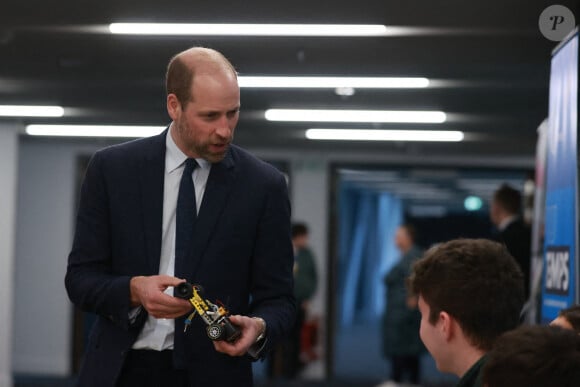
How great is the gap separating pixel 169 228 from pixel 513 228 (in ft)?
17.9

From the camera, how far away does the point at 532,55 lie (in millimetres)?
7578

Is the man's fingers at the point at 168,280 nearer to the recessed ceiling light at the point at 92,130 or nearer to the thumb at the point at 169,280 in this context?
the thumb at the point at 169,280

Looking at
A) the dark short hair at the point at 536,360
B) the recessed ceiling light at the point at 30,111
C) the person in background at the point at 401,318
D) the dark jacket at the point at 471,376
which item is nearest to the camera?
the dark short hair at the point at 536,360

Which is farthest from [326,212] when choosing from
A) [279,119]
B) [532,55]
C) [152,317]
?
[152,317]

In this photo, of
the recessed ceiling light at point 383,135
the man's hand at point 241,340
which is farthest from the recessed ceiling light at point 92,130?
the man's hand at point 241,340

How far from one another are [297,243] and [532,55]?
453 centimetres

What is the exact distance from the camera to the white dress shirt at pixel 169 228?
2324mm

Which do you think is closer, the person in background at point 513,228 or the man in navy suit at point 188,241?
the man in navy suit at point 188,241

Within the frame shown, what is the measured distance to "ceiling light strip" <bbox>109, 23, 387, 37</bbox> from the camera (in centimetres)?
670

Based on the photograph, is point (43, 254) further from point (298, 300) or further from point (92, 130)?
point (298, 300)

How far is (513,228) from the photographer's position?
24.7ft

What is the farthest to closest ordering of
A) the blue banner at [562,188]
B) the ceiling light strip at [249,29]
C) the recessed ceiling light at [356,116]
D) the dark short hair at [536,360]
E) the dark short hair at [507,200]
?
the recessed ceiling light at [356,116]
the dark short hair at [507,200]
the ceiling light strip at [249,29]
the blue banner at [562,188]
the dark short hair at [536,360]

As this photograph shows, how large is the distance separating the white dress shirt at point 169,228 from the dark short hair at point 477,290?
0.52m

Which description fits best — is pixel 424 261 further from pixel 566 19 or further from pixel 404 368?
pixel 404 368
